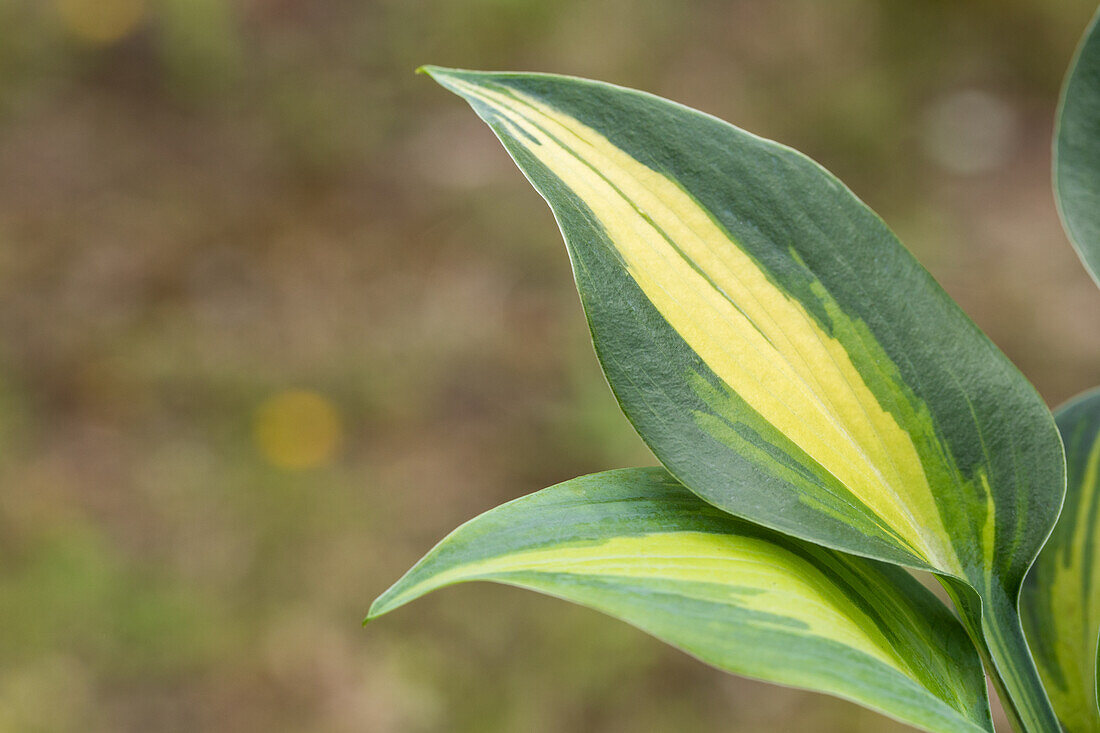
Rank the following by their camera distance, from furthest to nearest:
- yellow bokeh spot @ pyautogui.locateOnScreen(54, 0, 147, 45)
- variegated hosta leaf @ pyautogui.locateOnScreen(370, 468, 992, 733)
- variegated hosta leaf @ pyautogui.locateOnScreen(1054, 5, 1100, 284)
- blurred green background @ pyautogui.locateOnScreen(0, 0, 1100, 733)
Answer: yellow bokeh spot @ pyautogui.locateOnScreen(54, 0, 147, 45)
blurred green background @ pyautogui.locateOnScreen(0, 0, 1100, 733)
variegated hosta leaf @ pyautogui.locateOnScreen(1054, 5, 1100, 284)
variegated hosta leaf @ pyautogui.locateOnScreen(370, 468, 992, 733)

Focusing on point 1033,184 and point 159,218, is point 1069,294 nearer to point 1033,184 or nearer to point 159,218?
point 1033,184

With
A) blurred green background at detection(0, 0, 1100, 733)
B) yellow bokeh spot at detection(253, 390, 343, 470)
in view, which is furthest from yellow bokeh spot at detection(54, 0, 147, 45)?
yellow bokeh spot at detection(253, 390, 343, 470)

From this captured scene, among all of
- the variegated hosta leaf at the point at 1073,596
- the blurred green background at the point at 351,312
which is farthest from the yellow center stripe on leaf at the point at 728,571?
the blurred green background at the point at 351,312

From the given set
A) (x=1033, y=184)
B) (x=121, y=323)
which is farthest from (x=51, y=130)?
(x=1033, y=184)

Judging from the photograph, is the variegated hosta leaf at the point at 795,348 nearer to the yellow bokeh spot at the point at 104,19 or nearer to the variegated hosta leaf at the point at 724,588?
the variegated hosta leaf at the point at 724,588

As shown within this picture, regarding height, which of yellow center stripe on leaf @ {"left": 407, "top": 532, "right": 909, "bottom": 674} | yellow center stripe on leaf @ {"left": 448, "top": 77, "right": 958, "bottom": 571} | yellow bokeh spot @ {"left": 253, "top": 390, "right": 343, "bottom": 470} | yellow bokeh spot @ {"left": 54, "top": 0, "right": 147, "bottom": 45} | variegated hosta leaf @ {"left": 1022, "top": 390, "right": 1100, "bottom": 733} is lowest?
yellow bokeh spot @ {"left": 253, "top": 390, "right": 343, "bottom": 470}

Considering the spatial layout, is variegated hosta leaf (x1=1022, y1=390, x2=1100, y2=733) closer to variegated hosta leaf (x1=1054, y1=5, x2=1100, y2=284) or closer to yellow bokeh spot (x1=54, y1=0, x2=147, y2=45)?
variegated hosta leaf (x1=1054, y1=5, x2=1100, y2=284)

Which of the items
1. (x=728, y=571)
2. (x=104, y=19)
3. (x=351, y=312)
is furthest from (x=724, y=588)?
(x=104, y=19)

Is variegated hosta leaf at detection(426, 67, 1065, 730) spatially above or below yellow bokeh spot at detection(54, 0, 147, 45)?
below
